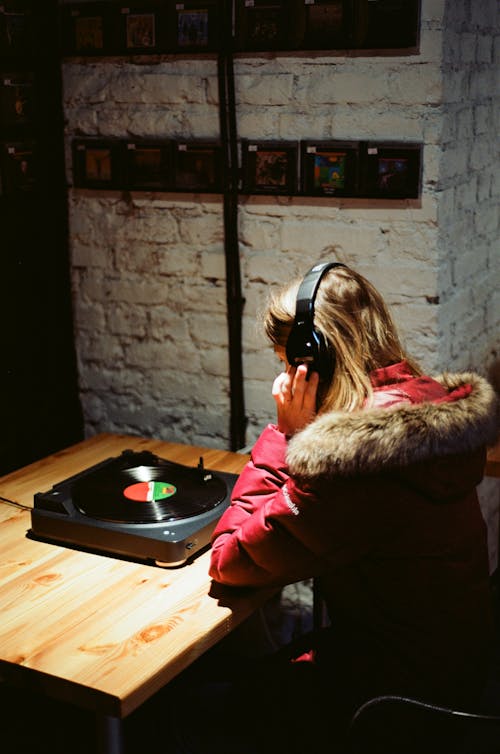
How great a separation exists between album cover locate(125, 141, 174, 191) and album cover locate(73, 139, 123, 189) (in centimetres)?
4

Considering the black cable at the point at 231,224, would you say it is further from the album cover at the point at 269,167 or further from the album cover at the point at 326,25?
the album cover at the point at 326,25

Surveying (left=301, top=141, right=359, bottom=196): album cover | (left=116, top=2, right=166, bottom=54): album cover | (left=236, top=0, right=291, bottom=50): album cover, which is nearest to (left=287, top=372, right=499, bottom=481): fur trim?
(left=301, top=141, right=359, bottom=196): album cover

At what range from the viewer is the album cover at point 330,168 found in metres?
2.50

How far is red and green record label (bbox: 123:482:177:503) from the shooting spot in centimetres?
208

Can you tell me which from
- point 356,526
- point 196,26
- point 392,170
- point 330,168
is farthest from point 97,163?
point 356,526

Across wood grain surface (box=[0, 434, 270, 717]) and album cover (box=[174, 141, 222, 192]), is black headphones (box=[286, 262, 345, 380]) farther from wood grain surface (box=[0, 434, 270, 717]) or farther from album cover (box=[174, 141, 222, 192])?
album cover (box=[174, 141, 222, 192])

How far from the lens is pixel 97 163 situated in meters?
2.89

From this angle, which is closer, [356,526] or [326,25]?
[356,526]

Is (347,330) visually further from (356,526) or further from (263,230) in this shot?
(263,230)

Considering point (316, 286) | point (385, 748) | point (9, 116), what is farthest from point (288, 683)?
point (9, 116)

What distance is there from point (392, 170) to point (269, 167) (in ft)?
1.22

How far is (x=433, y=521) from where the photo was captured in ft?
5.19

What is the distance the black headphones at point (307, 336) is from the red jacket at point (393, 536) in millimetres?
115

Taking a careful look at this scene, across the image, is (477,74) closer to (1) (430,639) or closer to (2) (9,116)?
(2) (9,116)
